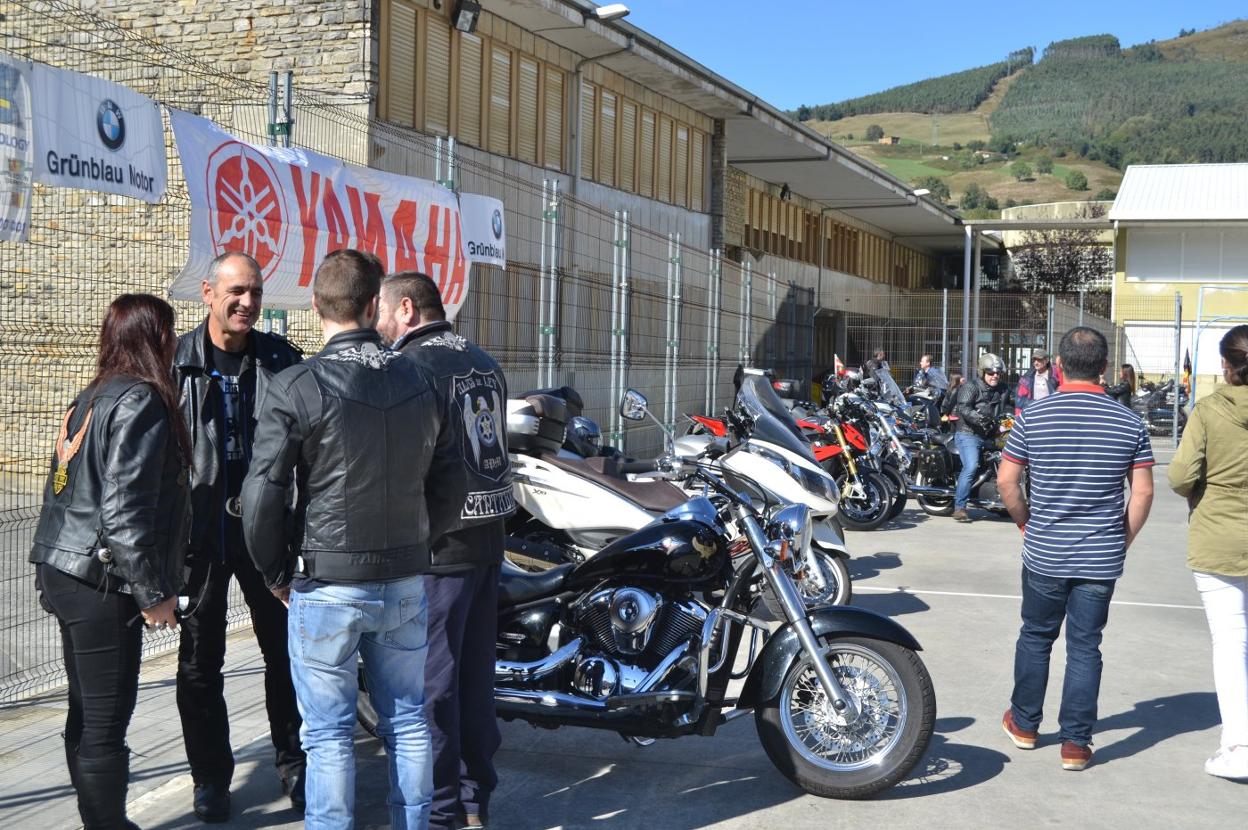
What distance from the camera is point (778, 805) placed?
15.2 ft

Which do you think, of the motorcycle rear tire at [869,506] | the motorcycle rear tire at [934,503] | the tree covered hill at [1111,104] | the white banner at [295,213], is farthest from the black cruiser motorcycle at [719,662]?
Result: the tree covered hill at [1111,104]

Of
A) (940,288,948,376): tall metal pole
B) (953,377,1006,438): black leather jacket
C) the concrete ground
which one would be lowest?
the concrete ground

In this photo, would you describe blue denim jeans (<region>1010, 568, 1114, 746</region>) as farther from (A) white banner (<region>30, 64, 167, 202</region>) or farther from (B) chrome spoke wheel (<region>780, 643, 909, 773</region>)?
(A) white banner (<region>30, 64, 167, 202</region>)

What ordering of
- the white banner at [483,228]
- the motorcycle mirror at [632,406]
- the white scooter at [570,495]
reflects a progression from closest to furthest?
the motorcycle mirror at [632,406] → the white scooter at [570,495] → the white banner at [483,228]

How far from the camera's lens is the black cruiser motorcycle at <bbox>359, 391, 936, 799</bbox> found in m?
4.54

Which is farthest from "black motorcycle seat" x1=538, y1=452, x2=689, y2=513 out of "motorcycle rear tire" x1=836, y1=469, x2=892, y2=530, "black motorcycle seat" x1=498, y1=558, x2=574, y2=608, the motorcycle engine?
"motorcycle rear tire" x1=836, y1=469, x2=892, y2=530

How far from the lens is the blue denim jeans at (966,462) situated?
42.1ft

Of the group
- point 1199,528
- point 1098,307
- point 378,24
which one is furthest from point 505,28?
point 1098,307

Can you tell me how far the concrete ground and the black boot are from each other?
0.56 metres

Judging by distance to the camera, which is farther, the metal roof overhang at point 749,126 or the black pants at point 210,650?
the metal roof overhang at point 749,126

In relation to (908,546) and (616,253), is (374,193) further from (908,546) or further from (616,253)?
(908,546)

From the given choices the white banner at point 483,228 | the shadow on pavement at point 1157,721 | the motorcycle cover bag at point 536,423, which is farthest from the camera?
the white banner at point 483,228

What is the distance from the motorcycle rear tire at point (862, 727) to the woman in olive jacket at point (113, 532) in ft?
7.12

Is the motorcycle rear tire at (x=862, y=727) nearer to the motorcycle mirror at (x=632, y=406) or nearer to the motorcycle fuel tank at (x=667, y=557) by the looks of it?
the motorcycle fuel tank at (x=667, y=557)
